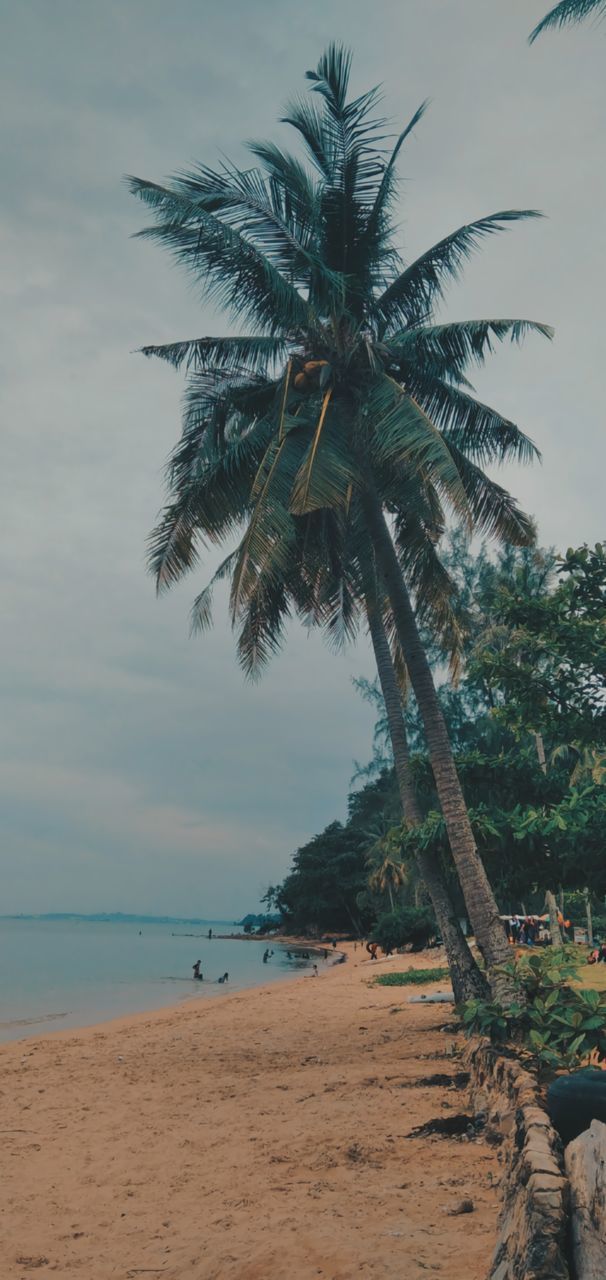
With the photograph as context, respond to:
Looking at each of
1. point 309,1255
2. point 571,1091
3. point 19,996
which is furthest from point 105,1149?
point 19,996

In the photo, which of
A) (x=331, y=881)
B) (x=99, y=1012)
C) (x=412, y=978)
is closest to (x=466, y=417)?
(x=412, y=978)

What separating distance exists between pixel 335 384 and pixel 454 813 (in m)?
6.77

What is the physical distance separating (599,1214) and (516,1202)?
0.72 metres

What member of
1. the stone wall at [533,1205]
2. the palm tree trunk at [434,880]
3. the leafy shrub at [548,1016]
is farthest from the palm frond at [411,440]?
the stone wall at [533,1205]

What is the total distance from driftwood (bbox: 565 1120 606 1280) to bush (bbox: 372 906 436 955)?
3035 cm

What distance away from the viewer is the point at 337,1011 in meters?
16.8

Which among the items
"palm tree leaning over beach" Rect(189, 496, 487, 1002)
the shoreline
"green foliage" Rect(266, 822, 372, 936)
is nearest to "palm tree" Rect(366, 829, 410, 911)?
the shoreline

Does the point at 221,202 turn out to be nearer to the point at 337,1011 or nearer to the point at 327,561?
the point at 327,561

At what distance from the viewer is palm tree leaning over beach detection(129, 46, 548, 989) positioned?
10438 mm

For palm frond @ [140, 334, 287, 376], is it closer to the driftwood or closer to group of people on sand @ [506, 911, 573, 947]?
the driftwood

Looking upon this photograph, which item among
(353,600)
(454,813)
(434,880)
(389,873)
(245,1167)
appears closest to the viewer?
(245,1167)

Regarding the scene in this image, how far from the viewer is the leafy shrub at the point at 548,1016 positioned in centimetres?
608

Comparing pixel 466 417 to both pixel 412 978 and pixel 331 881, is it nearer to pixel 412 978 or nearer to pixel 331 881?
pixel 412 978

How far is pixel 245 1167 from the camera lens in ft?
20.5
